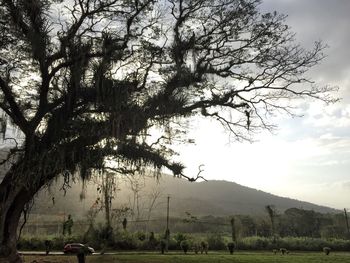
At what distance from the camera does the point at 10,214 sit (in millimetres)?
15852

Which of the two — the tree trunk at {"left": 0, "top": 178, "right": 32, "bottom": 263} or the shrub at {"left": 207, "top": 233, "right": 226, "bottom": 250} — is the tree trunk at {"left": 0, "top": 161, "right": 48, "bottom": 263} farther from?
the shrub at {"left": 207, "top": 233, "right": 226, "bottom": 250}

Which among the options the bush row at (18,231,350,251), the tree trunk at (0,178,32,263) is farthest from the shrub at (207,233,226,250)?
the tree trunk at (0,178,32,263)

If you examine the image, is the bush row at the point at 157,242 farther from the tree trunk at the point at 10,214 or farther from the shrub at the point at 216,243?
the tree trunk at the point at 10,214

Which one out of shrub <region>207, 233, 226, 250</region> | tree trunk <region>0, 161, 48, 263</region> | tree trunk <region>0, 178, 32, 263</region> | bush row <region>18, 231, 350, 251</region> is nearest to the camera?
tree trunk <region>0, 161, 48, 263</region>

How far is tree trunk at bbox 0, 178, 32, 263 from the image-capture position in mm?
15367

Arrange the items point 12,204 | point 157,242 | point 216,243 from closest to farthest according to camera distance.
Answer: point 12,204
point 157,242
point 216,243

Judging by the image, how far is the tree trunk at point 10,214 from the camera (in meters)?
15.4

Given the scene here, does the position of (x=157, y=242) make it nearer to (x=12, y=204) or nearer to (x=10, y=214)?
(x=10, y=214)

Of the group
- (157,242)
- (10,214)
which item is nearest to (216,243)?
(157,242)

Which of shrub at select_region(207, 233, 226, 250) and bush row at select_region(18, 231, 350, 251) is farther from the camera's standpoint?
shrub at select_region(207, 233, 226, 250)

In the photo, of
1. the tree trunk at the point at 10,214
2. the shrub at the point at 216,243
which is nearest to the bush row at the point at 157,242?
the shrub at the point at 216,243

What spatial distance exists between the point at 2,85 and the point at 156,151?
5.68m

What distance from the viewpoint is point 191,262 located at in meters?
21.9

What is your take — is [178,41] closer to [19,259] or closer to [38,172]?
[38,172]
